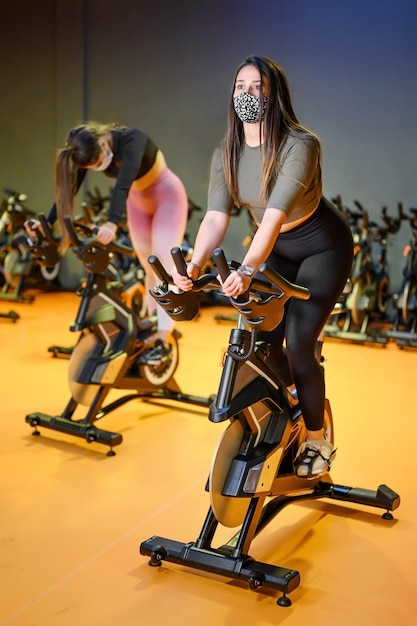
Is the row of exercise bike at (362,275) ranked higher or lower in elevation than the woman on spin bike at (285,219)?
lower

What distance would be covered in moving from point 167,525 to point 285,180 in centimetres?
132

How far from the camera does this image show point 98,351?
12.9 ft

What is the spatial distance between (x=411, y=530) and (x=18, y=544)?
1.38 meters

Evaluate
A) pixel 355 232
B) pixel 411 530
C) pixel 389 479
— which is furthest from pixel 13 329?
pixel 411 530

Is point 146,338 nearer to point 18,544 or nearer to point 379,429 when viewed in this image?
point 379,429

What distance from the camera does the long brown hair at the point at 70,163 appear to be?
149 inches

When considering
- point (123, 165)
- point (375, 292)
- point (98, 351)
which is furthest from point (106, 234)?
point (375, 292)

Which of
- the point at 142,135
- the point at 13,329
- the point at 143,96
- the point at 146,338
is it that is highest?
the point at 143,96

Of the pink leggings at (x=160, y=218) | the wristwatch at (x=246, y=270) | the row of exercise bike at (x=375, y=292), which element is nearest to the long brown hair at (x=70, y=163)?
the pink leggings at (x=160, y=218)

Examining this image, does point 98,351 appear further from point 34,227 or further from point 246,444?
point 246,444

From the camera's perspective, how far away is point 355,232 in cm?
664

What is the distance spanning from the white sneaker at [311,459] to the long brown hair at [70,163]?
1639 mm

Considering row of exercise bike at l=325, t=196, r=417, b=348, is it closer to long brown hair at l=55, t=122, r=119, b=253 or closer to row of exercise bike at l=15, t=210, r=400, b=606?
long brown hair at l=55, t=122, r=119, b=253

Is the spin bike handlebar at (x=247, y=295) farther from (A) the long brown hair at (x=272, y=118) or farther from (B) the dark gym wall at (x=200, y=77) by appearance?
(B) the dark gym wall at (x=200, y=77)
